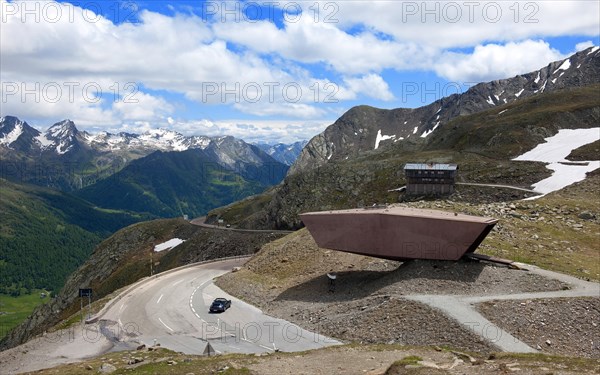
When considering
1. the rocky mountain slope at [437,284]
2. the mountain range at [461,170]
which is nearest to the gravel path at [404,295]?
the rocky mountain slope at [437,284]

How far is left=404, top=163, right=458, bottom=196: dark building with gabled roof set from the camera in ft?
346

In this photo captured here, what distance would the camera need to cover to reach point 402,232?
143ft

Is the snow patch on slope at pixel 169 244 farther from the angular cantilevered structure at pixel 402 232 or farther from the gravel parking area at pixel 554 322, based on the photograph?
the gravel parking area at pixel 554 322

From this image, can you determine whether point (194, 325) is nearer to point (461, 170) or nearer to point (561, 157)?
point (461, 170)

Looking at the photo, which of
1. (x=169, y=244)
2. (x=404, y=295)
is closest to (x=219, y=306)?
(x=404, y=295)

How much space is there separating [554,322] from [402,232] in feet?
45.6

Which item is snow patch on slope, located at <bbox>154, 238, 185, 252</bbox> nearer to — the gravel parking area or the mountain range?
A: the mountain range

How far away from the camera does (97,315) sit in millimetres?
46688

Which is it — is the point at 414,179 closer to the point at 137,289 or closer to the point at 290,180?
the point at 290,180

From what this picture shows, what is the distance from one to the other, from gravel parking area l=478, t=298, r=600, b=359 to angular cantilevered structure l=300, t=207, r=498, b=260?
24.0ft

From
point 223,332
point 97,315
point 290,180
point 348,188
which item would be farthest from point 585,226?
point 290,180

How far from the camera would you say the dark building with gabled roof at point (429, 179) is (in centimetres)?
10544

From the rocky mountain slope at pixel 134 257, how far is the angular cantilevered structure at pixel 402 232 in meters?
60.4

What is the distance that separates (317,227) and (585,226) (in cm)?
3631
